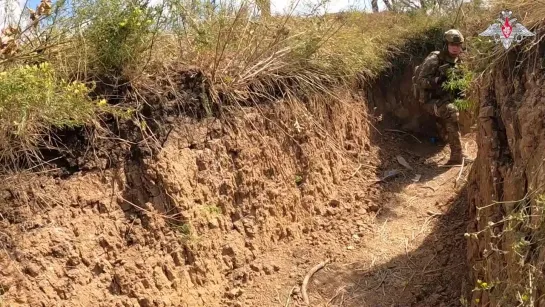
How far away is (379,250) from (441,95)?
2.34 metres

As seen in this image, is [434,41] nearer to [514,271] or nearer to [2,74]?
[514,271]

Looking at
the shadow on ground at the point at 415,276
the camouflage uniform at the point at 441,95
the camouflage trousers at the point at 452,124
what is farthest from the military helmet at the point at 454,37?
the shadow on ground at the point at 415,276

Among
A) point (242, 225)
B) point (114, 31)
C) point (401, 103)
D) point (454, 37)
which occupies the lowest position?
point (242, 225)

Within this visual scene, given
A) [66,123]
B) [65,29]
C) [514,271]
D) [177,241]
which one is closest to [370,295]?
[177,241]

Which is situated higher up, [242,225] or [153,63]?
[153,63]

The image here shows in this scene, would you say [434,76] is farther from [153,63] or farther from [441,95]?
[153,63]

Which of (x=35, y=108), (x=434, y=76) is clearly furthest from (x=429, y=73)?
(x=35, y=108)

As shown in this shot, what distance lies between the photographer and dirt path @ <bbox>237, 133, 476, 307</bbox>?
16.5ft

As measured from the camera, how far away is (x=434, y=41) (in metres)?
8.09

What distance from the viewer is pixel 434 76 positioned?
706cm

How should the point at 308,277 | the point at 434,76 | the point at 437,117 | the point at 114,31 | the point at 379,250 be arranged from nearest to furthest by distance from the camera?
the point at 114,31 → the point at 308,277 → the point at 379,250 → the point at 434,76 → the point at 437,117

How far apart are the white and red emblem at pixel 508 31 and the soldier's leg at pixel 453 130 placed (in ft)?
9.11

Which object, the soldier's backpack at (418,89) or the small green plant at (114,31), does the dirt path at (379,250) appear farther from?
the small green plant at (114,31)

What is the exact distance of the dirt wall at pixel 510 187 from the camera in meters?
3.04
